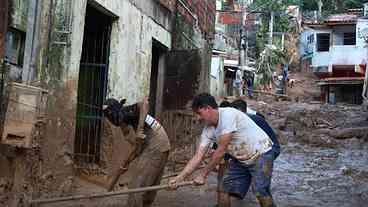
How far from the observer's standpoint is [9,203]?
18.4ft

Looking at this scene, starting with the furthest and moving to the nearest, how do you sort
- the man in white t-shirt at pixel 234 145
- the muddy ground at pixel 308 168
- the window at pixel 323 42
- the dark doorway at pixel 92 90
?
the window at pixel 323 42 < the dark doorway at pixel 92 90 < the muddy ground at pixel 308 168 < the man in white t-shirt at pixel 234 145

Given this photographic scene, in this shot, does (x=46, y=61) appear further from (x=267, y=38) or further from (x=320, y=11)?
(x=320, y=11)

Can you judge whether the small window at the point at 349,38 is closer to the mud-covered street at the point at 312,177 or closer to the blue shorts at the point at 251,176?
the mud-covered street at the point at 312,177

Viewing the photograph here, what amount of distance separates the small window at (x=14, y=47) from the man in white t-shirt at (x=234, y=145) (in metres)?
2.67

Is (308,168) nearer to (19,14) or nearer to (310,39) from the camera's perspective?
(19,14)

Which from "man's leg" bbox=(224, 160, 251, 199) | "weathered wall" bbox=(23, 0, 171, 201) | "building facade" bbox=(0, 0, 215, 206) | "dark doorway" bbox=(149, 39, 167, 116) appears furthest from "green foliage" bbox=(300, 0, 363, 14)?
"man's leg" bbox=(224, 160, 251, 199)

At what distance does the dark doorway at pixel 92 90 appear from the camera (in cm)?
922

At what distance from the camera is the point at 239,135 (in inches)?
210

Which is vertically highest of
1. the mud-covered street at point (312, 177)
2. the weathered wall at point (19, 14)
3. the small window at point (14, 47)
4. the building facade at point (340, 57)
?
the building facade at point (340, 57)

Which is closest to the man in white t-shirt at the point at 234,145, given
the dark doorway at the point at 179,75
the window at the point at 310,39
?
the dark doorway at the point at 179,75

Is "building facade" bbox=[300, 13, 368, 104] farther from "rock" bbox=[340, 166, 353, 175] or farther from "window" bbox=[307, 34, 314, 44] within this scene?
"rock" bbox=[340, 166, 353, 175]

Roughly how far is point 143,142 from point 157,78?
5.98 m

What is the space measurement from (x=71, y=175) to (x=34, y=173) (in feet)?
3.05

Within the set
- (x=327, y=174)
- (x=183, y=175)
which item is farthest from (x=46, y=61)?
(x=327, y=174)
